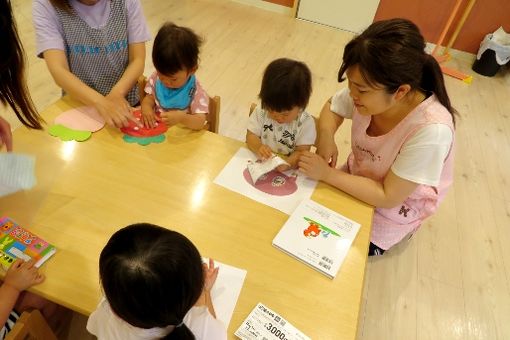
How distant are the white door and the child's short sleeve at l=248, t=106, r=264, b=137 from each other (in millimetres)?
2790

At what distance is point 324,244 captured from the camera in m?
0.90

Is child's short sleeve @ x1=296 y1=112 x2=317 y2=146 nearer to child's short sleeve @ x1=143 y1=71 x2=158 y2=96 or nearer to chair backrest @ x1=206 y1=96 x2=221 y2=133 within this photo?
chair backrest @ x1=206 y1=96 x2=221 y2=133

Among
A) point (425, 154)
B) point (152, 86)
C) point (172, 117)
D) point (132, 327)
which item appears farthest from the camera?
point (152, 86)

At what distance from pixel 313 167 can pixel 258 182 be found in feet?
0.55

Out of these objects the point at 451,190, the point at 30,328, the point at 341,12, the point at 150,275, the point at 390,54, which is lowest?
the point at 451,190

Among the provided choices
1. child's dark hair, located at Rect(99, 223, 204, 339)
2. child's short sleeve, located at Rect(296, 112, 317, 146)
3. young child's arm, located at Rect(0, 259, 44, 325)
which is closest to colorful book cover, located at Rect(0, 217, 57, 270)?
young child's arm, located at Rect(0, 259, 44, 325)

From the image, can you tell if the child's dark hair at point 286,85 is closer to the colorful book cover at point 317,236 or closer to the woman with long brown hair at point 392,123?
the woman with long brown hair at point 392,123

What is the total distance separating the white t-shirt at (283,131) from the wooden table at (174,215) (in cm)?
10

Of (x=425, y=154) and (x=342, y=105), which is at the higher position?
(x=425, y=154)

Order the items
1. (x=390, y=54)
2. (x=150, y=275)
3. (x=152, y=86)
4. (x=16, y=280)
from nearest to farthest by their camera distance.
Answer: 1. (x=150, y=275)
2. (x=16, y=280)
3. (x=390, y=54)
4. (x=152, y=86)

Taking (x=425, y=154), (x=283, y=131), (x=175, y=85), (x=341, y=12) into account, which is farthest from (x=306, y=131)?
(x=341, y=12)

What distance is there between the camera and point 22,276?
2.49ft

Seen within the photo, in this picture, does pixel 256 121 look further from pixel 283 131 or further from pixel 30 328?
pixel 30 328

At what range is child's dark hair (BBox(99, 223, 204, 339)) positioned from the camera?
0.54 m
